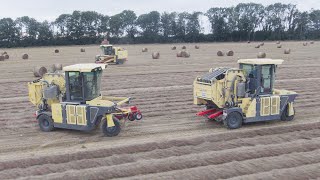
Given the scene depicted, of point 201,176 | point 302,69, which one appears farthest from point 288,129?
point 302,69

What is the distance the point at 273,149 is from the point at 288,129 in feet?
6.59

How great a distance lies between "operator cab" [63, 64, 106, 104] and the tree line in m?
65.5

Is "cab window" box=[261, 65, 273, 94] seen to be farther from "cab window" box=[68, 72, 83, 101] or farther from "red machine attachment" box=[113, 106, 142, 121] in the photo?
"cab window" box=[68, 72, 83, 101]

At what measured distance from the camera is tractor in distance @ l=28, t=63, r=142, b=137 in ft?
36.3

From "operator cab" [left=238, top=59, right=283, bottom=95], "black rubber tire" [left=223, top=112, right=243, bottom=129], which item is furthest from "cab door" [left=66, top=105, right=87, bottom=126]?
"operator cab" [left=238, top=59, right=283, bottom=95]

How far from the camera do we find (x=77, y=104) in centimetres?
1121

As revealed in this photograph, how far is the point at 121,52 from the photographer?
31.3 metres

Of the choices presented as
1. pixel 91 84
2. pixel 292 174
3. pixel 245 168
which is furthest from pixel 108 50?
pixel 292 174

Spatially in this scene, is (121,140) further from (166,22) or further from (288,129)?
(166,22)

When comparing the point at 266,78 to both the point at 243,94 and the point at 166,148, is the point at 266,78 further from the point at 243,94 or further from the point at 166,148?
the point at 166,148

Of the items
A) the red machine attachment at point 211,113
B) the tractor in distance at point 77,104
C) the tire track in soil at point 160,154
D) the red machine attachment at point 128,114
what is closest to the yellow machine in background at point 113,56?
the tractor in distance at point 77,104

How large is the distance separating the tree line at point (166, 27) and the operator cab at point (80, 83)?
6553cm

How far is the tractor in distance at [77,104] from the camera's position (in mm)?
11055

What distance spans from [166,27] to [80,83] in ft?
269
